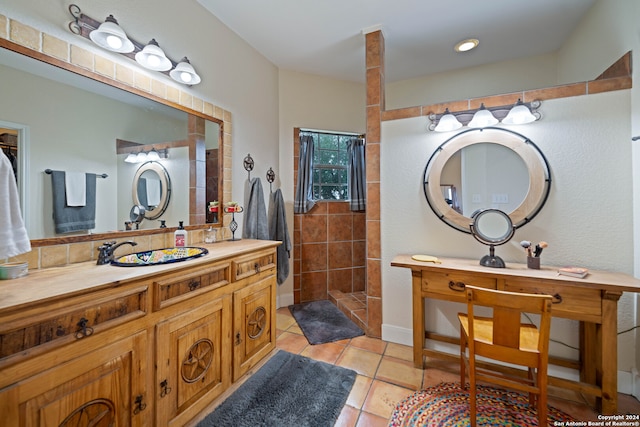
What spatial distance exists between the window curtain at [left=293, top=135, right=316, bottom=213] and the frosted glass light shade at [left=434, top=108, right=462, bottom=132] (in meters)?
1.60

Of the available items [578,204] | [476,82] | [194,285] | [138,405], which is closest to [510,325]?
[578,204]

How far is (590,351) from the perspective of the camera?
1.62m

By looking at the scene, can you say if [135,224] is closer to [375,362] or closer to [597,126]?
[375,362]

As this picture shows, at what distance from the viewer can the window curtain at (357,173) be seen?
131 inches

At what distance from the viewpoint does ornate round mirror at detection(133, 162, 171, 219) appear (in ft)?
5.40

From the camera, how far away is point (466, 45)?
2.54 meters

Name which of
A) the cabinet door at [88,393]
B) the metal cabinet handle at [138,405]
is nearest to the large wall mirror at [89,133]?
the cabinet door at [88,393]

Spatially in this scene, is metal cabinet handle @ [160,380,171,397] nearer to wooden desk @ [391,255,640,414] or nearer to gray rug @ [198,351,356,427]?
gray rug @ [198,351,356,427]

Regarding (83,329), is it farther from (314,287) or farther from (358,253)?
(358,253)

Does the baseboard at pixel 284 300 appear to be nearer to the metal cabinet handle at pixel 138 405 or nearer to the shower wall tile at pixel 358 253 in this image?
the shower wall tile at pixel 358 253

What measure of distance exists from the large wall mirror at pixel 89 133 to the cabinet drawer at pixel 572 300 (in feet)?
8.01

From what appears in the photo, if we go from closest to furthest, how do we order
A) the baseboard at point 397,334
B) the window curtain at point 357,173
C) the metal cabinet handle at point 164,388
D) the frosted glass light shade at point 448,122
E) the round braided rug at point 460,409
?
the metal cabinet handle at point 164,388, the round braided rug at point 460,409, the frosted glass light shade at point 448,122, the baseboard at point 397,334, the window curtain at point 357,173

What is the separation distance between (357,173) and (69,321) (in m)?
2.95

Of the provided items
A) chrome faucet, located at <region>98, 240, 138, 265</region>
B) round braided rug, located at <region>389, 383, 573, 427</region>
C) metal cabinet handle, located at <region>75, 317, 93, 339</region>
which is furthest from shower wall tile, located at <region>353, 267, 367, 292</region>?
metal cabinet handle, located at <region>75, 317, 93, 339</region>
